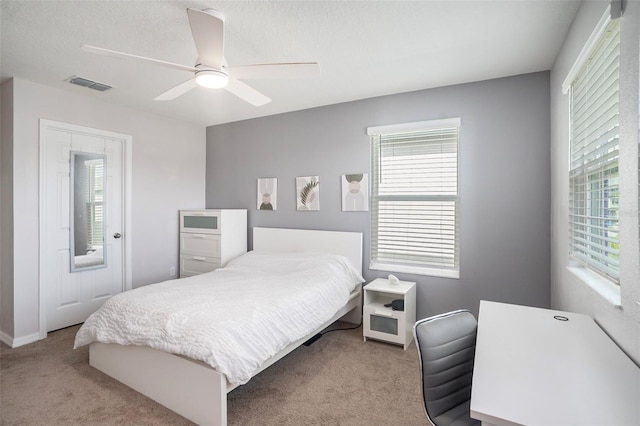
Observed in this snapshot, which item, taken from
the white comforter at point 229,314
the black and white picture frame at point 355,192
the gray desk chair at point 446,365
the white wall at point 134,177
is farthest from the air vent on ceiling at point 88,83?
the gray desk chair at point 446,365

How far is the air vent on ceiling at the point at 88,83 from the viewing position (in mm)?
3008

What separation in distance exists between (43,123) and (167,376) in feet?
9.26

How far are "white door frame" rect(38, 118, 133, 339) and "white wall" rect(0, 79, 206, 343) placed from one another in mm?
37

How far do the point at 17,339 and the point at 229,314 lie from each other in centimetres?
246

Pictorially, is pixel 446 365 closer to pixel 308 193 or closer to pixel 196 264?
pixel 308 193

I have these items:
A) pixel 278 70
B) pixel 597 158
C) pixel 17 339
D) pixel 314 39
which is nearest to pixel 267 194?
pixel 314 39

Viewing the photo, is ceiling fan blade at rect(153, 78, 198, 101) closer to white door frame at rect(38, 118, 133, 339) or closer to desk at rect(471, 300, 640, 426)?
white door frame at rect(38, 118, 133, 339)

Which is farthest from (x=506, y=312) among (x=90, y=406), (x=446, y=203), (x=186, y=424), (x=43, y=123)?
(x=43, y=123)

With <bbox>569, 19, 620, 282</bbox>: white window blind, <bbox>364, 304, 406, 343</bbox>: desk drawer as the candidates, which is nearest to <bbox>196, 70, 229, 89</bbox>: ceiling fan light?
<bbox>569, 19, 620, 282</bbox>: white window blind

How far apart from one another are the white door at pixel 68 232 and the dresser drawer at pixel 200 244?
73cm

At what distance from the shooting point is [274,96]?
11.5ft

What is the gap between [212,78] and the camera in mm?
2025

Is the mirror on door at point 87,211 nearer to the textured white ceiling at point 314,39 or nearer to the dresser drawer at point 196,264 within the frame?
the textured white ceiling at point 314,39

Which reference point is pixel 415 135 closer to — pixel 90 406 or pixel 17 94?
pixel 90 406
